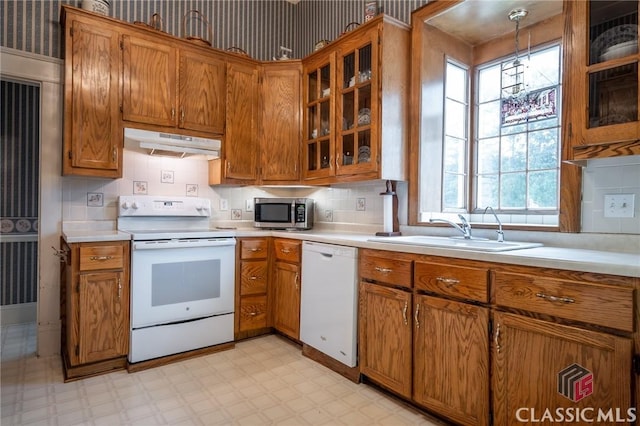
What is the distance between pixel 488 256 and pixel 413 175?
1102mm

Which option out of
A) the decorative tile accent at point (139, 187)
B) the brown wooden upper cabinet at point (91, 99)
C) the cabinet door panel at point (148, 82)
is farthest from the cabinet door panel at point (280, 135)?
the brown wooden upper cabinet at point (91, 99)

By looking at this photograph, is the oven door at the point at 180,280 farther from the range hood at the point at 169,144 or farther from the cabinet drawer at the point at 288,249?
the range hood at the point at 169,144

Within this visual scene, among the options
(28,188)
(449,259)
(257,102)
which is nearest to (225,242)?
(257,102)

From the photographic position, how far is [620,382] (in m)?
1.22

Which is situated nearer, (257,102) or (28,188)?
(257,102)

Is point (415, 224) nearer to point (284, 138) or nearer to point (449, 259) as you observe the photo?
point (449, 259)

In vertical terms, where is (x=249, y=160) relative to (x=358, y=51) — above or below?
below

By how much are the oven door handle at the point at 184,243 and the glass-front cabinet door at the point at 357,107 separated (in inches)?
40.2

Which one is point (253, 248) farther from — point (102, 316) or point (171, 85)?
point (171, 85)

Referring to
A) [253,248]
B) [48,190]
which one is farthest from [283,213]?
[48,190]

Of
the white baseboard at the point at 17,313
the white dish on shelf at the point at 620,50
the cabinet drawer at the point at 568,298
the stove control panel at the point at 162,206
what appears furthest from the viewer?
the white baseboard at the point at 17,313

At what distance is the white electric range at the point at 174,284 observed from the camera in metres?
2.42

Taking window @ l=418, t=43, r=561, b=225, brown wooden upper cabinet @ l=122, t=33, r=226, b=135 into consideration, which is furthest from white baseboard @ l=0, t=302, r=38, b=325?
window @ l=418, t=43, r=561, b=225

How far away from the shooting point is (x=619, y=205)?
174cm
